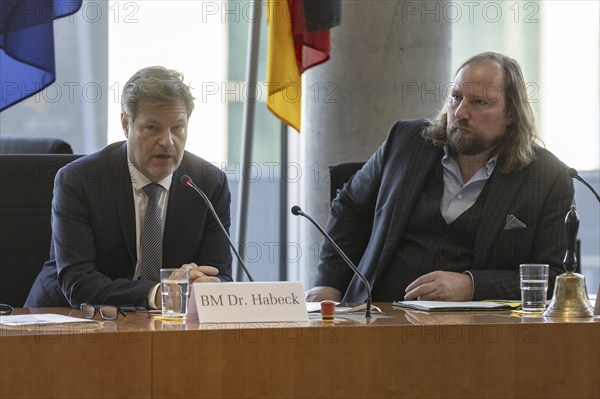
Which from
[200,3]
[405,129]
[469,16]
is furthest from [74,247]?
[469,16]

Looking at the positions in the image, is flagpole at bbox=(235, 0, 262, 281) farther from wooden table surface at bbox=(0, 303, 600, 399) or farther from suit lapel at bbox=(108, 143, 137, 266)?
wooden table surface at bbox=(0, 303, 600, 399)

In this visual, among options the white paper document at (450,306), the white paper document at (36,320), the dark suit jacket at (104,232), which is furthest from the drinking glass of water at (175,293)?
the white paper document at (450,306)

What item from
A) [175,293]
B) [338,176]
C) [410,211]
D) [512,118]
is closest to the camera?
[175,293]

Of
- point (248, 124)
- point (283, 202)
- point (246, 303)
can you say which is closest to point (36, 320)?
point (246, 303)

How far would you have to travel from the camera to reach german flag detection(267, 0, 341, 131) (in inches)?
161

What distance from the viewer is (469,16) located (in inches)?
215

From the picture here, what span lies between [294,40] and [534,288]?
6.89 feet

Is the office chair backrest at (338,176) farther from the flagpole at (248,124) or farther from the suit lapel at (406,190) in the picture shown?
the flagpole at (248,124)

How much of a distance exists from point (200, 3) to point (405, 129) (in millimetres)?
2198

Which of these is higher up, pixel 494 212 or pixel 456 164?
pixel 456 164

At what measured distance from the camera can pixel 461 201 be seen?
10.5ft

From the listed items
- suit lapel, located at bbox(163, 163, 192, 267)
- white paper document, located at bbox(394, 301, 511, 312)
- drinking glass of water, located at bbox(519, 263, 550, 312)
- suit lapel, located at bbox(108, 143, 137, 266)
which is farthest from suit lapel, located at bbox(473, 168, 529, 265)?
suit lapel, located at bbox(108, 143, 137, 266)

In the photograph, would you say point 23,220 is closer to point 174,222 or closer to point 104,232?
point 104,232

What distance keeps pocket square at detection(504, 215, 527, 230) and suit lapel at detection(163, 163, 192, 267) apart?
100cm
